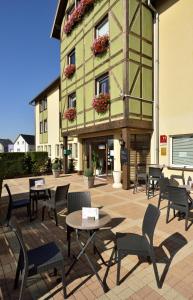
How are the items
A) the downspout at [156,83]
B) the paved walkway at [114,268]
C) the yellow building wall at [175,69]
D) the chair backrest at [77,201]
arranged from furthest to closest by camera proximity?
the downspout at [156,83] < the yellow building wall at [175,69] < the chair backrest at [77,201] < the paved walkway at [114,268]

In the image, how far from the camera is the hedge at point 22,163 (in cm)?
1465

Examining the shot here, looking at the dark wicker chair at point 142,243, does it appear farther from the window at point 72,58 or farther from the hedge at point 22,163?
the hedge at point 22,163

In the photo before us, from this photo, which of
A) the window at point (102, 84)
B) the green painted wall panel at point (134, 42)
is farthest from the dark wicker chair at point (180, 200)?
the window at point (102, 84)

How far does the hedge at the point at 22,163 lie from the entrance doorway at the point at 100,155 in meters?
3.85

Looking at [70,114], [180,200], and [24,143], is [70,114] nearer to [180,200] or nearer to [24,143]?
[180,200]

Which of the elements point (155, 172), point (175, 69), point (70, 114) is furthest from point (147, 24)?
point (155, 172)

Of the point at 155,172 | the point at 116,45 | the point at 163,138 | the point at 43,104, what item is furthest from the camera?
the point at 43,104

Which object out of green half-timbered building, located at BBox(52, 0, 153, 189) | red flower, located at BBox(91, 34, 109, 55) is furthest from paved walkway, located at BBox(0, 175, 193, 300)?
red flower, located at BBox(91, 34, 109, 55)

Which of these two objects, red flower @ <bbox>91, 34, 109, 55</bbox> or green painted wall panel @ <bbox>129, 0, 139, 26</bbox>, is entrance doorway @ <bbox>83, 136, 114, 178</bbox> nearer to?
red flower @ <bbox>91, 34, 109, 55</bbox>

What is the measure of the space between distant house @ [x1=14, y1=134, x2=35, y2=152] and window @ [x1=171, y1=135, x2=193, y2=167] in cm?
3586

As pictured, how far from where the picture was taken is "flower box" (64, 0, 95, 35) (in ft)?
37.0

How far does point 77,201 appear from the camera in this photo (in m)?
4.38

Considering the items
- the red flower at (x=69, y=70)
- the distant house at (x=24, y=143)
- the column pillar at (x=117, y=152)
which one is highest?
the red flower at (x=69, y=70)

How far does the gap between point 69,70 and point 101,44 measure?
3588 mm
